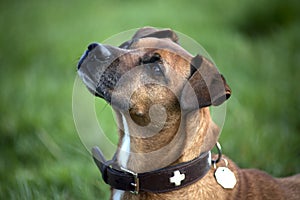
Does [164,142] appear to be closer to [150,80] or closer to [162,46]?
[150,80]

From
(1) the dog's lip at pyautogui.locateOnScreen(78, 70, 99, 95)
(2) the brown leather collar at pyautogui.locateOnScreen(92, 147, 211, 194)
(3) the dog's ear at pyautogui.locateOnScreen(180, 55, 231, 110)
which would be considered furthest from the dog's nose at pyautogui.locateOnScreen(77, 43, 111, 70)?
(2) the brown leather collar at pyautogui.locateOnScreen(92, 147, 211, 194)

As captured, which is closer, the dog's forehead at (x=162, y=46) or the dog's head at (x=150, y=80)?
the dog's head at (x=150, y=80)

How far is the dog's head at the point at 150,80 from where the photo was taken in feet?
11.1

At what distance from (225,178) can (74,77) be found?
4534 millimetres

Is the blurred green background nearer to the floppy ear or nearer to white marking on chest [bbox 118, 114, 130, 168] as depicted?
white marking on chest [bbox 118, 114, 130, 168]

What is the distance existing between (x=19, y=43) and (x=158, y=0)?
326 cm

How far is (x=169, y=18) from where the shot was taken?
927 centimetres

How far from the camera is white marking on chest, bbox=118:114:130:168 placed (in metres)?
3.49

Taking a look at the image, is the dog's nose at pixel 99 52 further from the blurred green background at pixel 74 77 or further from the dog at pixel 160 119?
the blurred green background at pixel 74 77

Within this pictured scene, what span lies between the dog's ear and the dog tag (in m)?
0.45

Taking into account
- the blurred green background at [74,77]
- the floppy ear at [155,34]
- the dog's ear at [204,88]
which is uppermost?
the floppy ear at [155,34]

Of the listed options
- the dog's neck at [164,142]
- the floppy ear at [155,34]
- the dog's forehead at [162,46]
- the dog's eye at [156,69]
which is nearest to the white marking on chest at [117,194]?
the dog's neck at [164,142]

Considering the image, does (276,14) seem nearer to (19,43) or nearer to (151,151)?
(19,43)

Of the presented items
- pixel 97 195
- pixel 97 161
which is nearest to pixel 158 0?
pixel 97 195
